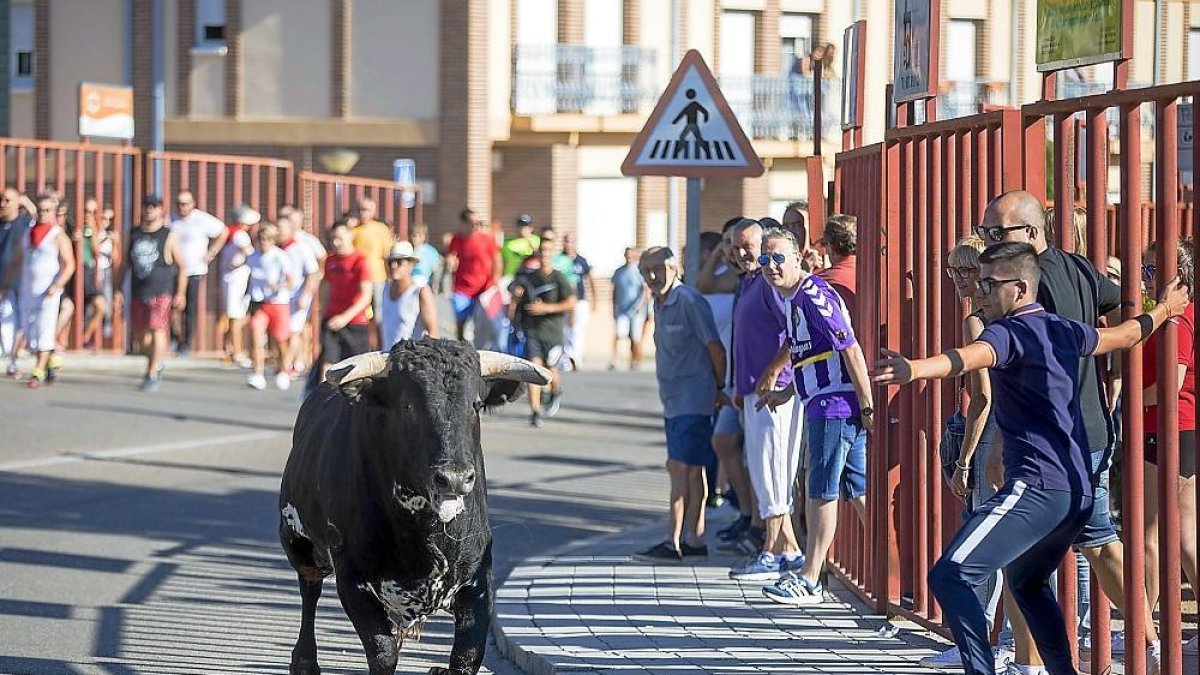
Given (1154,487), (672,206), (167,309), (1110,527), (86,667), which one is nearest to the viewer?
(1110,527)

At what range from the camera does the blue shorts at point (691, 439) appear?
11461 mm

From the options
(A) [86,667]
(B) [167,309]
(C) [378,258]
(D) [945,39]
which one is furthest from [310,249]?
(D) [945,39]

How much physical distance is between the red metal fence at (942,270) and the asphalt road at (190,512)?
198 cm

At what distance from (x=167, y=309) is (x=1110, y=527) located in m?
16.4

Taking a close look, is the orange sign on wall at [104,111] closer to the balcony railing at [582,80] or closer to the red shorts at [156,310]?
the red shorts at [156,310]

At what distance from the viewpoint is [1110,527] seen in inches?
283

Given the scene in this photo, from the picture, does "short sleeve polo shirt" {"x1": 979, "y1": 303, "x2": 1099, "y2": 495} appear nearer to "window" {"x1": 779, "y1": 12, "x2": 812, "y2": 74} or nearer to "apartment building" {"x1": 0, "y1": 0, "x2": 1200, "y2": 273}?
"apartment building" {"x1": 0, "y1": 0, "x2": 1200, "y2": 273}

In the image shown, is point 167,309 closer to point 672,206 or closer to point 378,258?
point 378,258

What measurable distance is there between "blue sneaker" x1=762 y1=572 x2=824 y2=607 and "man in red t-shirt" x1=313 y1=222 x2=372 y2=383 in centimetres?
785

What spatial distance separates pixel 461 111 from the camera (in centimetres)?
4034

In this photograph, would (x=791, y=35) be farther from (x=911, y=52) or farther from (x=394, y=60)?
(x=911, y=52)

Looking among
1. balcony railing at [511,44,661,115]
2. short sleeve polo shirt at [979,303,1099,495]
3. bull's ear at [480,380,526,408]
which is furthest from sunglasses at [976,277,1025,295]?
balcony railing at [511,44,661,115]

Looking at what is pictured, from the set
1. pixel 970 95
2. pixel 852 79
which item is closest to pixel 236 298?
pixel 852 79

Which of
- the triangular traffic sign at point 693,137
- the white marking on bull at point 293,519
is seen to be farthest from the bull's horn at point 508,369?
the triangular traffic sign at point 693,137
